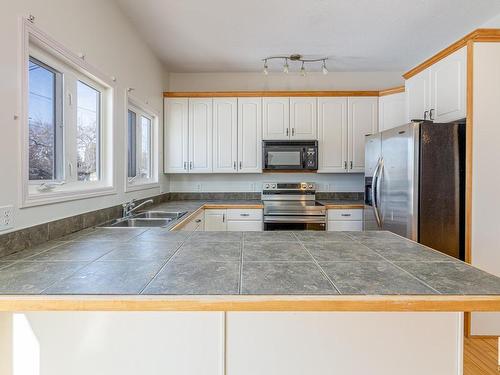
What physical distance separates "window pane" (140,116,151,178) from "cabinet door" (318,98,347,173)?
2.08 m

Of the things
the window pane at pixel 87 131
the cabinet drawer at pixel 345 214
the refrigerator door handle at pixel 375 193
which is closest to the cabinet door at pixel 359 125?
the cabinet drawer at pixel 345 214

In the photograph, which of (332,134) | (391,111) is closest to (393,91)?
(391,111)

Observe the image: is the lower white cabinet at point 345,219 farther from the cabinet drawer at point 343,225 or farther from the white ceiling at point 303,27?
the white ceiling at point 303,27

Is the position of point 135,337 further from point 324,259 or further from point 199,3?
point 199,3

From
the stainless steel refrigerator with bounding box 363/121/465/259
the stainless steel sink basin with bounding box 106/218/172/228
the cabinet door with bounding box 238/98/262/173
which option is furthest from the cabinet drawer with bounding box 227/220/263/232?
the stainless steel refrigerator with bounding box 363/121/465/259

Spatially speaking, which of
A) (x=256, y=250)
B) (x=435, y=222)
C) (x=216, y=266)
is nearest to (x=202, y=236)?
(x=256, y=250)

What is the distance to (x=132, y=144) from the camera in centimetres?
280

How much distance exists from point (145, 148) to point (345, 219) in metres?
2.45

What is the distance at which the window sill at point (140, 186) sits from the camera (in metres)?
2.46

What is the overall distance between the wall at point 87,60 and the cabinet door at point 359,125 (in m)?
2.40

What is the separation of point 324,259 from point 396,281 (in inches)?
11.3

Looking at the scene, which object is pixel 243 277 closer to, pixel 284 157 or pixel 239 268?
pixel 239 268

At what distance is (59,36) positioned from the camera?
1.54 m

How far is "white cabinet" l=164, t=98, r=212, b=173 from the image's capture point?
11.5ft
